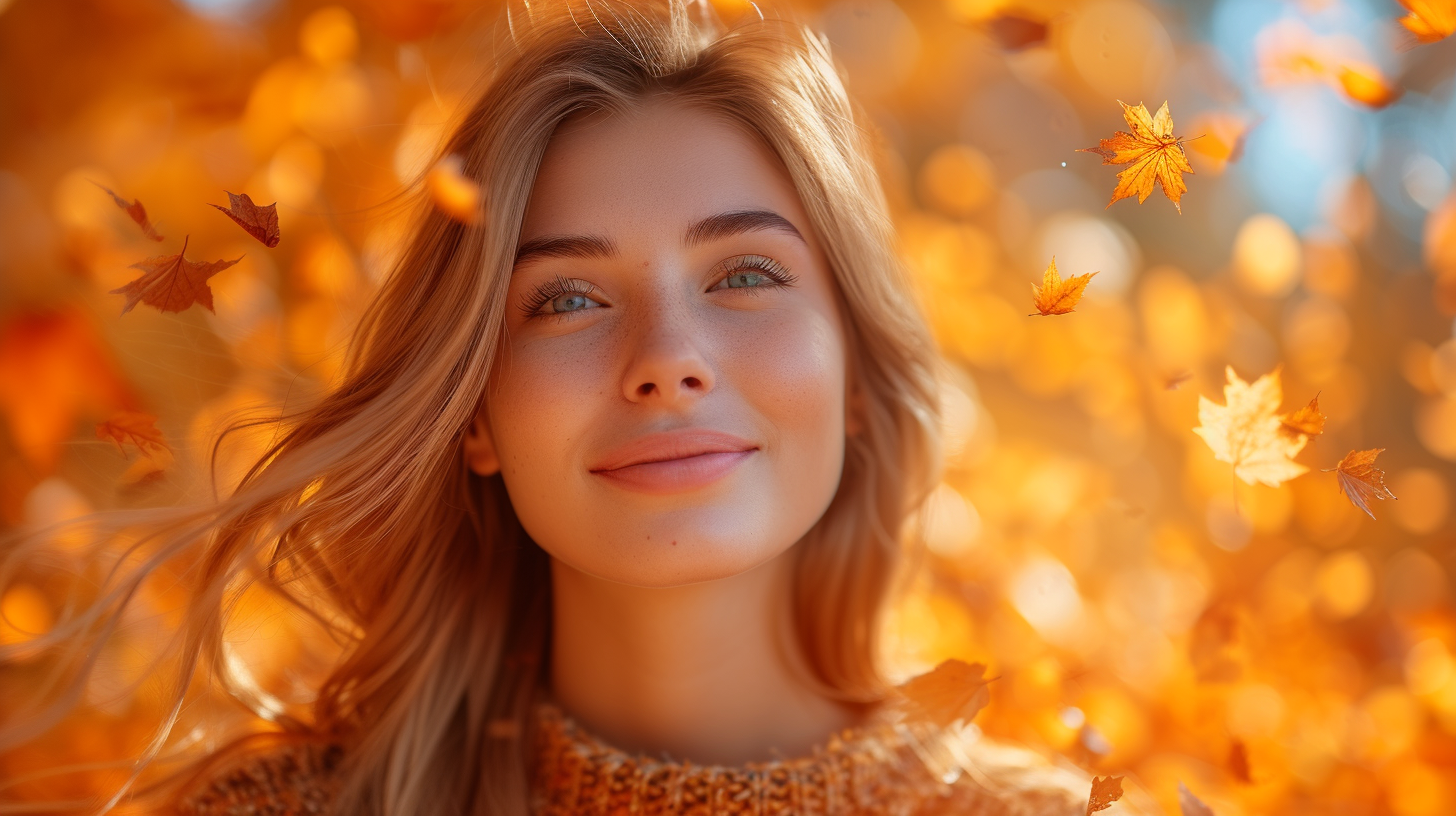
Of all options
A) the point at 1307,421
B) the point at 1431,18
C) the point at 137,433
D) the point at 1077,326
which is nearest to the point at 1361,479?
the point at 1307,421

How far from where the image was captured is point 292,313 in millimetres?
3492

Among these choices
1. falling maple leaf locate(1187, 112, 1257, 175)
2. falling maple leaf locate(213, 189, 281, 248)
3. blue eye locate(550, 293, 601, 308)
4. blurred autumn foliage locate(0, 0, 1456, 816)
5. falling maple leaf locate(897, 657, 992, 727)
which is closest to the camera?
falling maple leaf locate(213, 189, 281, 248)

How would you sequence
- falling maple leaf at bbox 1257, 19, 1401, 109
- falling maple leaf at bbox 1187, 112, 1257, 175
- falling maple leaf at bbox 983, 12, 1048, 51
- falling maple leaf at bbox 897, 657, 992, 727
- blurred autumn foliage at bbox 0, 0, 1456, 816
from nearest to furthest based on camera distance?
falling maple leaf at bbox 897, 657, 992, 727 → falling maple leaf at bbox 1187, 112, 1257, 175 → falling maple leaf at bbox 983, 12, 1048, 51 → falling maple leaf at bbox 1257, 19, 1401, 109 → blurred autumn foliage at bbox 0, 0, 1456, 816

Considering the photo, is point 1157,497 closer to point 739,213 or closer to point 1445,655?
point 1445,655

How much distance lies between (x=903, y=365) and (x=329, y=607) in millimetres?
1153

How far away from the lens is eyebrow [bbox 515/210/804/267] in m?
1.52

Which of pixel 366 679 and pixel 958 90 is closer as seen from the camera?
pixel 366 679

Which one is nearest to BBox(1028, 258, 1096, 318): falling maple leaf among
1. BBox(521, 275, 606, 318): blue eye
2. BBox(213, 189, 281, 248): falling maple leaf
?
BBox(521, 275, 606, 318): blue eye

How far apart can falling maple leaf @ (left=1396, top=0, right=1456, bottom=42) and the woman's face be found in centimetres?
93

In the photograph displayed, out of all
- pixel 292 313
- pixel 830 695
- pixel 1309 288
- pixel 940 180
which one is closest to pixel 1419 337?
pixel 1309 288

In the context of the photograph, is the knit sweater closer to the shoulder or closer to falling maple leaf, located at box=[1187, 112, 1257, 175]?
the shoulder

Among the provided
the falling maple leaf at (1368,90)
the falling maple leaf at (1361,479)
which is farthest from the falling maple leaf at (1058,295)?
the falling maple leaf at (1368,90)

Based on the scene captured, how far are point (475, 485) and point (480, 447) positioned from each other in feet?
0.59

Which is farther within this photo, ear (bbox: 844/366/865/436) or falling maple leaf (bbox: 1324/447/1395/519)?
ear (bbox: 844/366/865/436)
